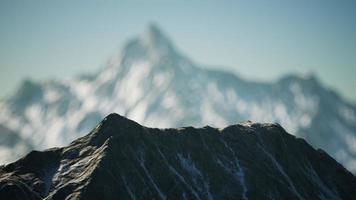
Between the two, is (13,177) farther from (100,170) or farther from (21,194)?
(100,170)

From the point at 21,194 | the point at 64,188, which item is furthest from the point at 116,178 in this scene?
the point at 21,194

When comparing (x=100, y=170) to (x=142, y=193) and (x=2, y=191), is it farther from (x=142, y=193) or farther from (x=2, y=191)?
(x=2, y=191)

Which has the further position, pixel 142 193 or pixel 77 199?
pixel 142 193

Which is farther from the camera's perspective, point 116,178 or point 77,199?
point 116,178

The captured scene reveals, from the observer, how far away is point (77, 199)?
184 metres

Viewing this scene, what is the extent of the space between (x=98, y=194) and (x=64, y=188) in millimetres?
11833

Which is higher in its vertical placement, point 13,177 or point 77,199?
point 13,177

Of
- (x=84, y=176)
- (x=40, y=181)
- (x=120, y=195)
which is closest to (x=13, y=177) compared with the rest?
(x=40, y=181)

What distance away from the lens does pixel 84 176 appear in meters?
198

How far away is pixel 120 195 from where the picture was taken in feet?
636

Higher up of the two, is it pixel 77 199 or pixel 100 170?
pixel 100 170

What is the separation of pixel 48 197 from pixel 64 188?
629 centimetres

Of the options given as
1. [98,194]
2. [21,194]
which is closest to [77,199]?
[98,194]

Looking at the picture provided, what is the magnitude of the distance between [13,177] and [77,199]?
3005cm
